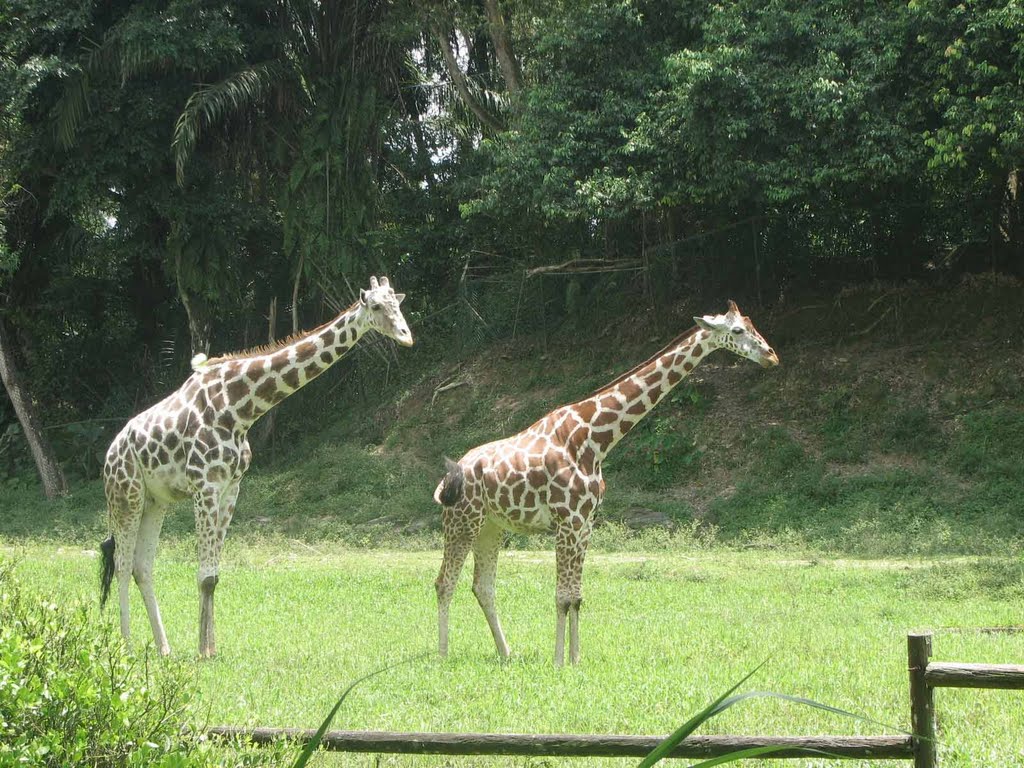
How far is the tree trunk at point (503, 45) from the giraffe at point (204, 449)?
1276 centimetres

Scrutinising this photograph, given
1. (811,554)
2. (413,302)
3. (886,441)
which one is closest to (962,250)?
(886,441)

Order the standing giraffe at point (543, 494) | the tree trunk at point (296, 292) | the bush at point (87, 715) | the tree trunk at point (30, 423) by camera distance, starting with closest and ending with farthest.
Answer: the bush at point (87, 715) < the standing giraffe at point (543, 494) < the tree trunk at point (296, 292) < the tree trunk at point (30, 423)

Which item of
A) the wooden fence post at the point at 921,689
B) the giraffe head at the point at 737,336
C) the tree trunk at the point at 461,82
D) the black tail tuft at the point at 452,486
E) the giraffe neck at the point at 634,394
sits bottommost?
the wooden fence post at the point at 921,689

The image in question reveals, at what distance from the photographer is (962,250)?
68.8 ft

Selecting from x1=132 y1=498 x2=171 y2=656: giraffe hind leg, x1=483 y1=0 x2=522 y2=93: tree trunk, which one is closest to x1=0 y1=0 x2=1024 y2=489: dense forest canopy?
x1=483 y1=0 x2=522 y2=93: tree trunk

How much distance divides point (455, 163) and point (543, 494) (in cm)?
1724

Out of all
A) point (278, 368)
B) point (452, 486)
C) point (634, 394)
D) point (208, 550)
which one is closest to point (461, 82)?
point (278, 368)

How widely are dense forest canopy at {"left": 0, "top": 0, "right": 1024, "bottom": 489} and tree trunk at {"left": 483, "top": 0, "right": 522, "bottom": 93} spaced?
0.15 feet

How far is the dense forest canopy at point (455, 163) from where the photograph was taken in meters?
17.2

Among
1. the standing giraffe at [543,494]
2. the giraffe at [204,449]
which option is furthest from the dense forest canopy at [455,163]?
the giraffe at [204,449]

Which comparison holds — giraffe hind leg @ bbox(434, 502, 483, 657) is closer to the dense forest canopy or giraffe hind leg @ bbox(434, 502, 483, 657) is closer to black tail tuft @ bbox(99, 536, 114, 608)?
black tail tuft @ bbox(99, 536, 114, 608)

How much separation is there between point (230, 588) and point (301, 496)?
8.03 metres

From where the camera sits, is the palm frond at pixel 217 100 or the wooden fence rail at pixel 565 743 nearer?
the wooden fence rail at pixel 565 743

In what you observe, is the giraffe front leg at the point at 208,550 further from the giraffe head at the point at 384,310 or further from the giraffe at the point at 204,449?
the giraffe head at the point at 384,310
